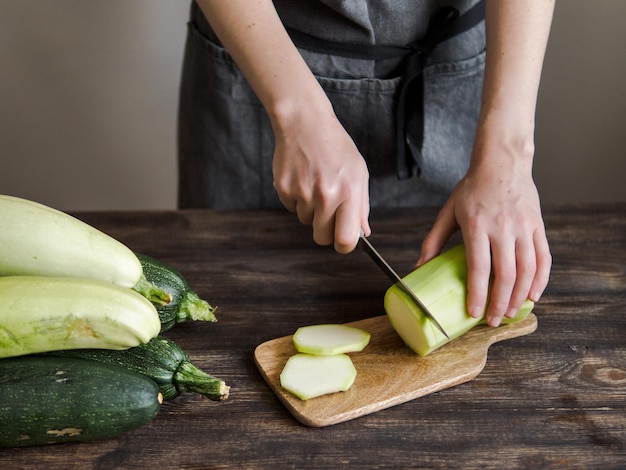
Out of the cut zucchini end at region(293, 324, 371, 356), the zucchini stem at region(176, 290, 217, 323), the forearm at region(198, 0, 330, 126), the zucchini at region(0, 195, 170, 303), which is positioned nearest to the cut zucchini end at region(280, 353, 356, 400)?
the cut zucchini end at region(293, 324, 371, 356)

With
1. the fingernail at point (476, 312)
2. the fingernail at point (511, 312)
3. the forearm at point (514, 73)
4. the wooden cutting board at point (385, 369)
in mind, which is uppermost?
the forearm at point (514, 73)

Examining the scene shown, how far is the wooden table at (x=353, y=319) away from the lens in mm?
995

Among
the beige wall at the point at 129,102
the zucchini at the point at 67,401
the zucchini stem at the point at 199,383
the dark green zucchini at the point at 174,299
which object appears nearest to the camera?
the zucchini at the point at 67,401

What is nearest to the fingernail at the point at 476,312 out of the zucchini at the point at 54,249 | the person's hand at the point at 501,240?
the person's hand at the point at 501,240

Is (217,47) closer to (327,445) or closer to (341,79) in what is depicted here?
(341,79)

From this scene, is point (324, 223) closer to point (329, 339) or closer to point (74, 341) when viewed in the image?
point (329, 339)

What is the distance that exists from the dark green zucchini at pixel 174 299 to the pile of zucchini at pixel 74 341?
0.21 ft

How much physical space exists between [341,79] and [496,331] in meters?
0.62

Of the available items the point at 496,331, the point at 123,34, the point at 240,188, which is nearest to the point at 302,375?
the point at 496,331

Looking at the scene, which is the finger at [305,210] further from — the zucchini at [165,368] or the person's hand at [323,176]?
the zucchini at [165,368]

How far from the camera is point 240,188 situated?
66.7 inches

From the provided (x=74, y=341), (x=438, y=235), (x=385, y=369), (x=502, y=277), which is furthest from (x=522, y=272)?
(x=74, y=341)

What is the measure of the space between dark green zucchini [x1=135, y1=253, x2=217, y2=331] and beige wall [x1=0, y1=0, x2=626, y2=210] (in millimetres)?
1266

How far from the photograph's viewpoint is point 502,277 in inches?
45.6
